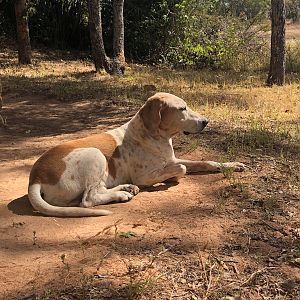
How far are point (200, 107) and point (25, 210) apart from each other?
5.23 metres

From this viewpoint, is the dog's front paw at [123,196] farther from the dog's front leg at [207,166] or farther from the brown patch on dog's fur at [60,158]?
the dog's front leg at [207,166]

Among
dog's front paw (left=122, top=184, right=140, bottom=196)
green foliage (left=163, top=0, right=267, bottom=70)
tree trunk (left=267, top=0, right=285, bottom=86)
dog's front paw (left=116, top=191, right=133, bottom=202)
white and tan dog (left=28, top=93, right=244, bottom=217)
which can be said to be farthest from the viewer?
green foliage (left=163, top=0, right=267, bottom=70)

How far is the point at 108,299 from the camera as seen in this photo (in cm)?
326

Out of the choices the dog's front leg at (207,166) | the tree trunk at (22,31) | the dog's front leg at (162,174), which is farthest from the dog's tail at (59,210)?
the tree trunk at (22,31)

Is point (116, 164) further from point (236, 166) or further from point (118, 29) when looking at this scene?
point (118, 29)

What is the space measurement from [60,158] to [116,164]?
26.3 inches

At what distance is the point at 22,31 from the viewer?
15.3m

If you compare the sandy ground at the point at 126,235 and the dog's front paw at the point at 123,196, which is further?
the dog's front paw at the point at 123,196

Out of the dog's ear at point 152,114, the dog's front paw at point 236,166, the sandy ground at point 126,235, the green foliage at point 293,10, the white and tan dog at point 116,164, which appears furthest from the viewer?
the green foliage at point 293,10

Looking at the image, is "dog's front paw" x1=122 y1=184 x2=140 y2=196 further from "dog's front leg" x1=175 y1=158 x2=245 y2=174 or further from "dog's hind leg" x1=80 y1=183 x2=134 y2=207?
"dog's front leg" x1=175 y1=158 x2=245 y2=174

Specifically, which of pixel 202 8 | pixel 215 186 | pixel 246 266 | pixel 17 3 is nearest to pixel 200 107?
pixel 215 186

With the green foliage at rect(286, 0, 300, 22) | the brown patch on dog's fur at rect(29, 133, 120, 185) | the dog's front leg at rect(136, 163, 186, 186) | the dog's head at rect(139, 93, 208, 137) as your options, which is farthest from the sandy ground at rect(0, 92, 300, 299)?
the green foliage at rect(286, 0, 300, 22)

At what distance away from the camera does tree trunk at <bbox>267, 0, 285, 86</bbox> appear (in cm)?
1254

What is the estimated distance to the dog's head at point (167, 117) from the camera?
17.7ft
